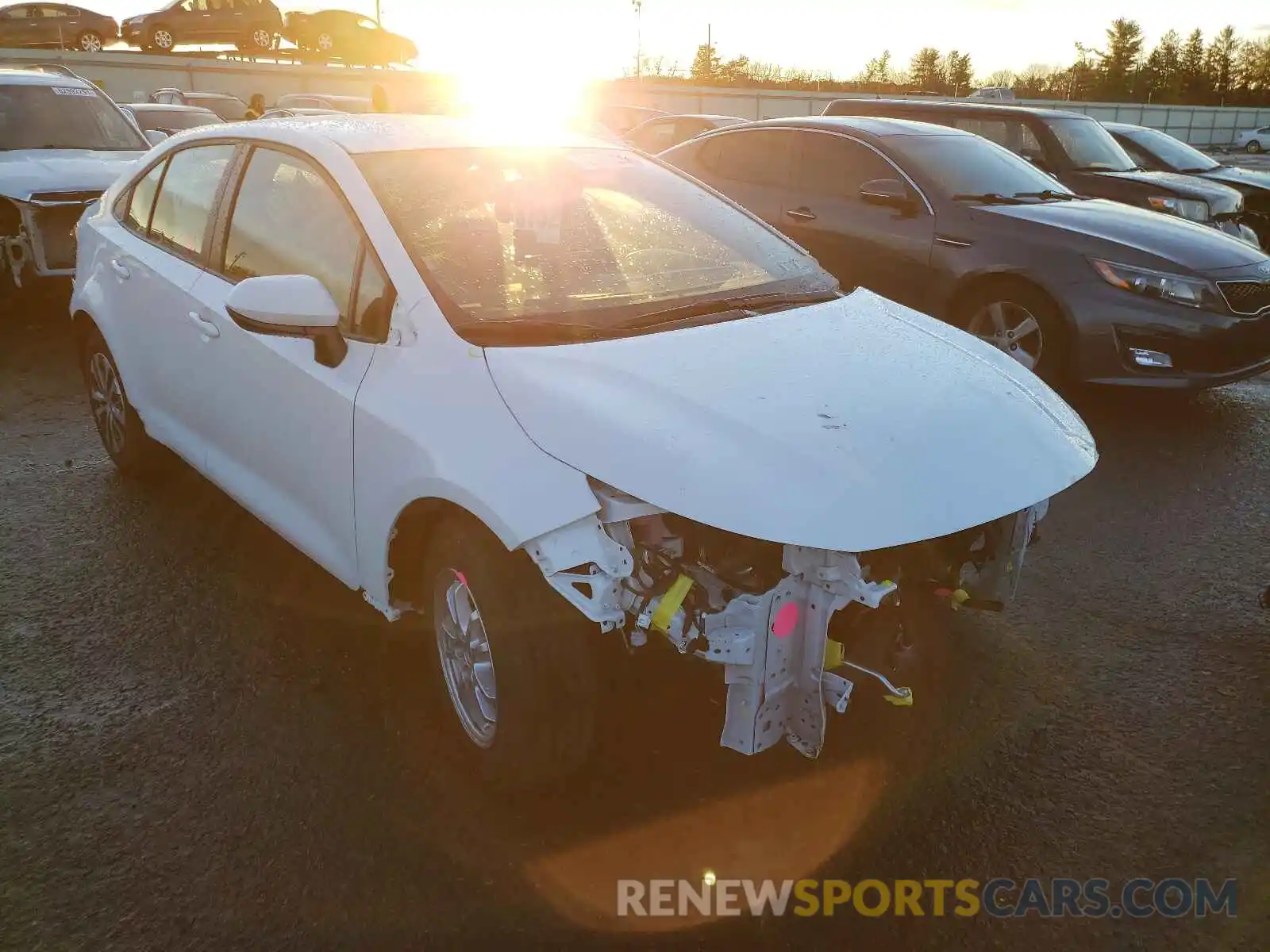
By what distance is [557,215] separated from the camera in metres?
3.42

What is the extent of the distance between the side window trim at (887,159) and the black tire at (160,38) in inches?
1143

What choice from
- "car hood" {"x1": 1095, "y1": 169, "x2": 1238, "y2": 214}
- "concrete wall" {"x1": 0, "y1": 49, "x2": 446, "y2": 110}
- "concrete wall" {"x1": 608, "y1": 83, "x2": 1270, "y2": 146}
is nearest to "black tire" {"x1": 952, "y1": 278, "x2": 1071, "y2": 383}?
"car hood" {"x1": 1095, "y1": 169, "x2": 1238, "y2": 214}

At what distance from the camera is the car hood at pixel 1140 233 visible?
19.9 ft

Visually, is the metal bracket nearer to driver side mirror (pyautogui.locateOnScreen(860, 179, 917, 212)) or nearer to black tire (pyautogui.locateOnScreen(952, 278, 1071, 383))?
black tire (pyautogui.locateOnScreen(952, 278, 1071, 383))

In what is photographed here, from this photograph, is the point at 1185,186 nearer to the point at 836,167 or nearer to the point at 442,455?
the point at 836,167

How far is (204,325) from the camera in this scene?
3.70m

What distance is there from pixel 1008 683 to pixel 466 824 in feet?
6.12

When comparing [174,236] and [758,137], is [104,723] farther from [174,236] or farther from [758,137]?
[758,137]

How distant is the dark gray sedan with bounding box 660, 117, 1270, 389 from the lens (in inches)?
233

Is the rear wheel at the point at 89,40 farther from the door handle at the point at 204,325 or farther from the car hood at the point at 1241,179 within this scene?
the door handle at the point at 204,325

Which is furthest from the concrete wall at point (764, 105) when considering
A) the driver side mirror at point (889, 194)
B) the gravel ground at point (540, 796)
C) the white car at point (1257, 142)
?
the gravel ground at point (540, 796)

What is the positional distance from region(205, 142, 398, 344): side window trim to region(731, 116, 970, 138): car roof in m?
4.84

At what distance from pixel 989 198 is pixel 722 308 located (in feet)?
14.6

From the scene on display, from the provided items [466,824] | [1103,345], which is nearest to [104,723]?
[466,824]
